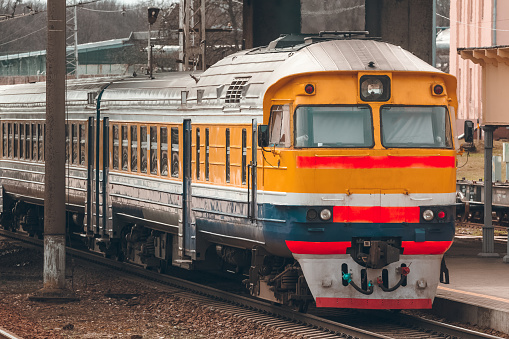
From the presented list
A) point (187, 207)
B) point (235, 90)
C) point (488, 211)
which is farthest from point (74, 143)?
point (488, 211)

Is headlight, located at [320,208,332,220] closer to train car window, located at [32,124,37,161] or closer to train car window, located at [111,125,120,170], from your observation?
train car window, located at [111,125,120,170]

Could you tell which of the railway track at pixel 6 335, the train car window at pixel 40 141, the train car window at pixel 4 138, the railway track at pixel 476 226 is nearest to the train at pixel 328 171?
the railway track at pixel 6 335

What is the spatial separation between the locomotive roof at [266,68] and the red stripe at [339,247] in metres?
1.77

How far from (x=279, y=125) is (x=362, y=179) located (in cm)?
118

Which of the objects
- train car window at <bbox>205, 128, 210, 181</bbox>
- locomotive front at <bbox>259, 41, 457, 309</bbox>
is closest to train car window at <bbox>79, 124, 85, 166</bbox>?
train car window at <bbox>205, 128, 210, 181</bbox>

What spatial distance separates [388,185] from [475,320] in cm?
208

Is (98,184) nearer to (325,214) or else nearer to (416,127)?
(325,214)

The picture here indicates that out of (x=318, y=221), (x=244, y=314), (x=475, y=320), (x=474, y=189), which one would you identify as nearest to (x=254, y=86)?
(x=318, y=221)

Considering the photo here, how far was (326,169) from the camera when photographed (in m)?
12.1

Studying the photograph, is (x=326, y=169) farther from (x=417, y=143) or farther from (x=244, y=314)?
(x=244, y=314)

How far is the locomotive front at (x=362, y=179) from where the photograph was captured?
12086mm

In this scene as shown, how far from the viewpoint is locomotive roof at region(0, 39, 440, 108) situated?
492 inches

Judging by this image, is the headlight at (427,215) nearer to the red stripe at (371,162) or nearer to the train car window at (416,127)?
the red stripe at (371,162)

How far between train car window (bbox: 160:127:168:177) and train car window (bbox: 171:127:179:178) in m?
0.24
